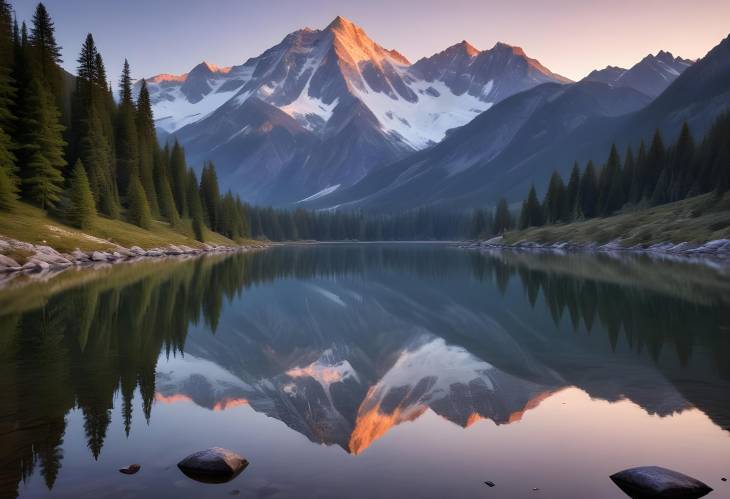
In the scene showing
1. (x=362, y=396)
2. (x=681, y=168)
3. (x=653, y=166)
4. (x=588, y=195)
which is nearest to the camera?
(x=362, y=396)

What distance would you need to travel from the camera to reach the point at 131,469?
1016 cm

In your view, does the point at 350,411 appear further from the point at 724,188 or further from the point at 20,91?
the point at 724,188

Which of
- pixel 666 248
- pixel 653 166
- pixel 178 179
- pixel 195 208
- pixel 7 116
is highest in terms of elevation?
pixel 653 166

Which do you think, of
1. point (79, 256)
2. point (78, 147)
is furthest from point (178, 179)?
point (79, 256)

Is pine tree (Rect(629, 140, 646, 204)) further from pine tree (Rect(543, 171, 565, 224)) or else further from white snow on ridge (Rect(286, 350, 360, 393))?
white snow on ridge (Rect(286, 350, 360, 393))

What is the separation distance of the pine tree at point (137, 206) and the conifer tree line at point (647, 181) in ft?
373

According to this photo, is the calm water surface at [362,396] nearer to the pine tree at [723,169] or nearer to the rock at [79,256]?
the rock at [79,256]

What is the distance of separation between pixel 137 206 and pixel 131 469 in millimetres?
96973

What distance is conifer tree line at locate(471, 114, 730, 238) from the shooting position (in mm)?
127562

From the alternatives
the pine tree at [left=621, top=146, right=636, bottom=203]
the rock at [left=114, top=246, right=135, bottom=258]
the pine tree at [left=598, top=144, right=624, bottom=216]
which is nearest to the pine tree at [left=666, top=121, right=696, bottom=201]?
the pine tree at [left=621, top=146, right=636, bottom=203]

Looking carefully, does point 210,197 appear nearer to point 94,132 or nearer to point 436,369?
point 94,132

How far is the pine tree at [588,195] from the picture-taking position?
6196 inches

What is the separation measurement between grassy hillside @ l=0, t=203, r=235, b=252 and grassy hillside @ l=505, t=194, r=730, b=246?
9542 cm

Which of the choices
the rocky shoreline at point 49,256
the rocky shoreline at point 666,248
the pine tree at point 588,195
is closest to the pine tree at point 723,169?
the rocky shoreline at point 666,248
